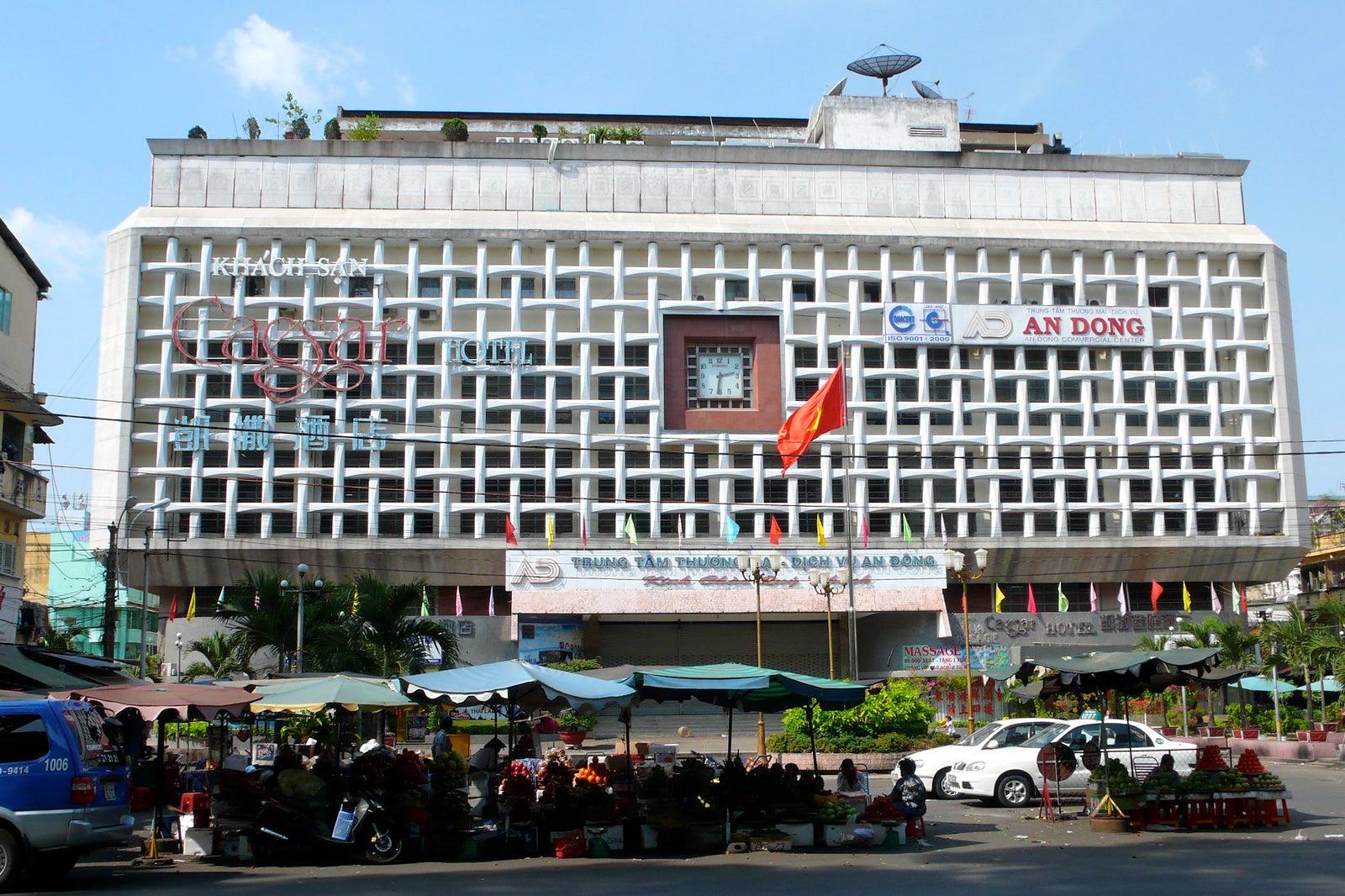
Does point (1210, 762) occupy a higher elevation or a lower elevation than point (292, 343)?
lower

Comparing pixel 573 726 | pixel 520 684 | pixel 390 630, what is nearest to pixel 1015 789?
pixel 520 684

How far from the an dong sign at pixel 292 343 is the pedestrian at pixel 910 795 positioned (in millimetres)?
34948

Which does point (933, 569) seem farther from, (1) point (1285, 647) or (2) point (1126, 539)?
(1) point (1285, 647)

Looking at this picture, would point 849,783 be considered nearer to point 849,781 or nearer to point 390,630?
point 849,781

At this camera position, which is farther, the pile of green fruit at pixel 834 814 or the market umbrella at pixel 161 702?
the market umbrella at pixel 161 702

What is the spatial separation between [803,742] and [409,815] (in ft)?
50.5

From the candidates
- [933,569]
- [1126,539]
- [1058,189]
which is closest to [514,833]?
[933,569]

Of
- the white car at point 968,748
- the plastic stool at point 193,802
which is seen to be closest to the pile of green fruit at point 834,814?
the white car at point 968,748

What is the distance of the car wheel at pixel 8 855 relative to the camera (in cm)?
1352

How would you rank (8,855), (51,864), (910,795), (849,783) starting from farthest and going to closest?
1. (849,783)
2. (910,795)
3. (51,864)
4. (8,855)

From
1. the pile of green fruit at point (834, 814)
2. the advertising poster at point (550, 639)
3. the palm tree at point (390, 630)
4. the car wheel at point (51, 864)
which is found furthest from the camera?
the advertising poster at point (550, 639)

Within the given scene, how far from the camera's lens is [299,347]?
49.8 metres

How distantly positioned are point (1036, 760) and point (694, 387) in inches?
1243

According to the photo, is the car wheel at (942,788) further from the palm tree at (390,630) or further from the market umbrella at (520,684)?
the palm tree at (390,630)
